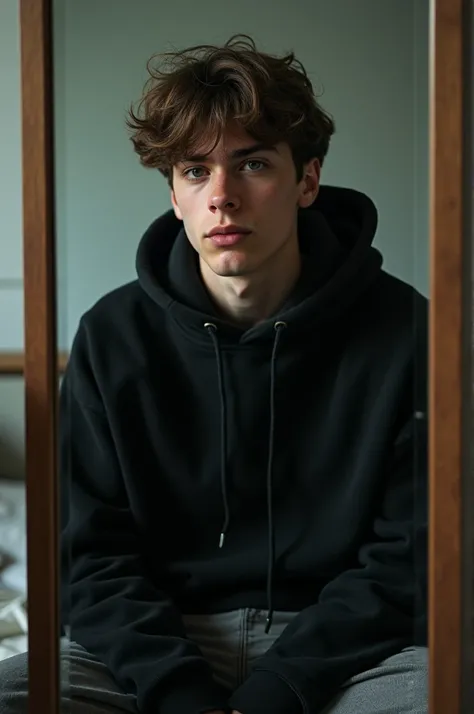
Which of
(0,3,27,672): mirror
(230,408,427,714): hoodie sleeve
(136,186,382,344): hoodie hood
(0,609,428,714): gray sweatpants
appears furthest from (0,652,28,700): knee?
(136,186,382,344): hoodie hood

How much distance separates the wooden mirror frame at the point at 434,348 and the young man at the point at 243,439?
6 cm

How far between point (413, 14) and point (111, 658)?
75 cm

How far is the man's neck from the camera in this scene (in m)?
1.05

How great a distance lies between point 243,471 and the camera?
3.52 ft

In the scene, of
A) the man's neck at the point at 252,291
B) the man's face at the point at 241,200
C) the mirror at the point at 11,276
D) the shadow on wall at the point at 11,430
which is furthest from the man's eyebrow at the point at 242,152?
the shadow on wall at the point at 11,430

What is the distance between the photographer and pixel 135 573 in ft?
3.54

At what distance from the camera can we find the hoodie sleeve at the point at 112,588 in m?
1.00

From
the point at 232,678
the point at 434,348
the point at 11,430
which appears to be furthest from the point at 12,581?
the point at 434,348

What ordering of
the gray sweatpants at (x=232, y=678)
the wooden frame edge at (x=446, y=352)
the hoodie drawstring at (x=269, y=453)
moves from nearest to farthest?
the wooden frame edge at (x=446, y=352) < the gray sweatpants at (x=232, y=678) < the hoodie drawstring at (x=269, y=453)

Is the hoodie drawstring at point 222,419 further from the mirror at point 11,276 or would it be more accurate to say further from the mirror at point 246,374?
the mirror at point 11,276

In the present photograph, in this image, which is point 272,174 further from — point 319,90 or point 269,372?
point 269,372

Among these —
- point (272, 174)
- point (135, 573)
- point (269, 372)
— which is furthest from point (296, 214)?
point (135, 573)

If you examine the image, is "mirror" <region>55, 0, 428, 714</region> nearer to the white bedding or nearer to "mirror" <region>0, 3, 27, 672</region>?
"mirror" <region>0, 3, 27, 672</region>

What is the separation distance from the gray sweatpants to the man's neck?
0.34 metres
